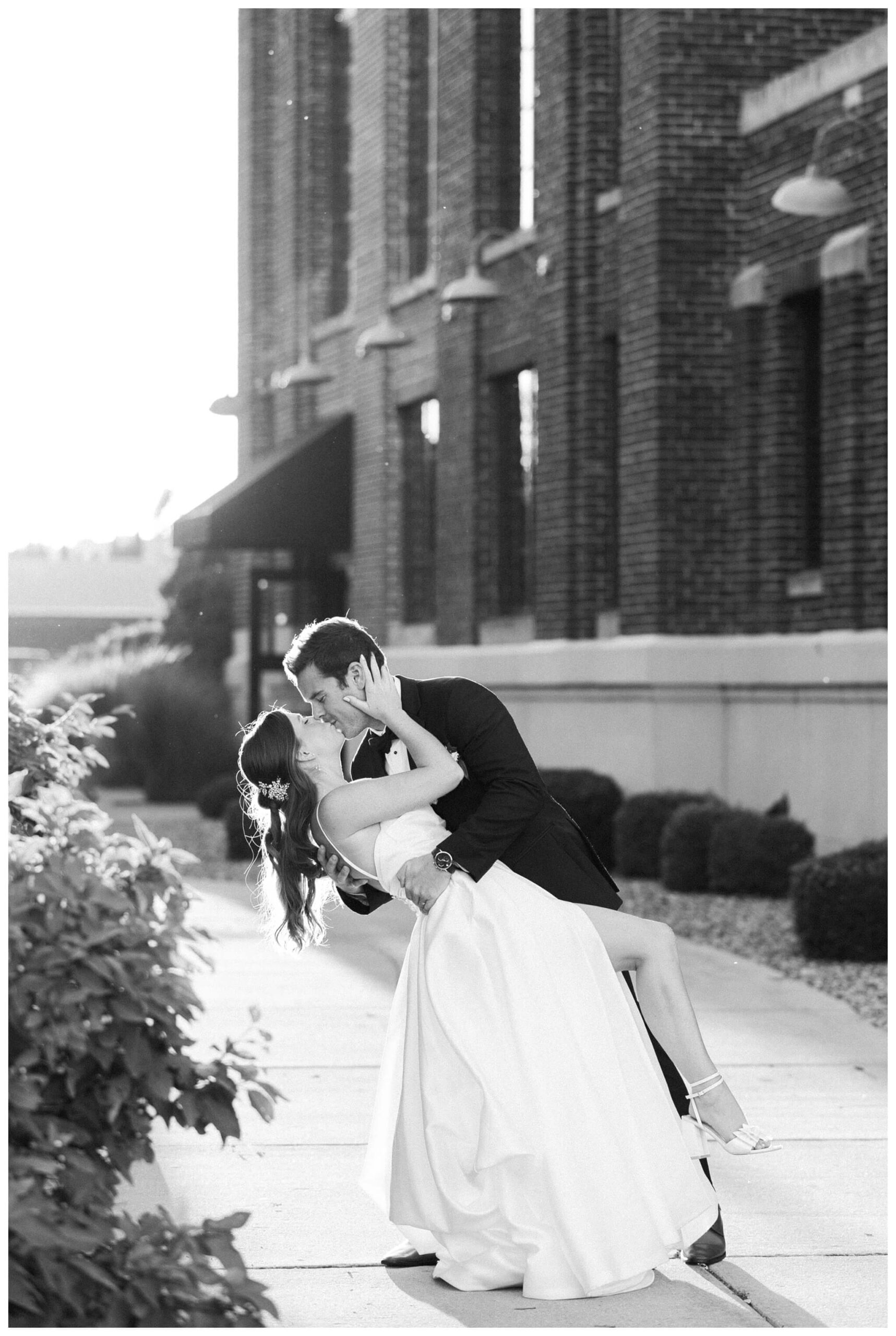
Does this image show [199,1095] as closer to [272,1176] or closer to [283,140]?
[272,1176]

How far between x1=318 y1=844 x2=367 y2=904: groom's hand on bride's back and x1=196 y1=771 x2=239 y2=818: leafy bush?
50.4ft

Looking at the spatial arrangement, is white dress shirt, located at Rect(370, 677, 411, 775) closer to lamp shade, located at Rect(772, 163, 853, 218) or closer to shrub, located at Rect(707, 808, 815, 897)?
lamp shade, located at Rect(772, 163, 853, 218)

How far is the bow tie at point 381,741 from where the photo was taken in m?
4.77

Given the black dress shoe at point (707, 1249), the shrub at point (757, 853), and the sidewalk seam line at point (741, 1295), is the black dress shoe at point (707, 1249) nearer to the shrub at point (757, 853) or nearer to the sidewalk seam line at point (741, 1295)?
the sidewalk seam line at point (741, 1295)

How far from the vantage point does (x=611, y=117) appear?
1641cm

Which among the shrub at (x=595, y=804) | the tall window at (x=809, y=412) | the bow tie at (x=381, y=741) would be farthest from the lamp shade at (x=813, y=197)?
the bow tie at (x=381, y=741)

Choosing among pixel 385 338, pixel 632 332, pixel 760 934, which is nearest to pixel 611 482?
pixel 632 332

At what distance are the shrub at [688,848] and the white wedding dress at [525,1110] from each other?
839cm

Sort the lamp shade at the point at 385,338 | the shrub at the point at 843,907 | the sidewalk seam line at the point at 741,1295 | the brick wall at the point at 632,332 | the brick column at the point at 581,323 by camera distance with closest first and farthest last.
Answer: the sidewalk seam line at the point at 741,1295
the shrub at the point at 843,907
the brick wall at the point at 632,332
the brick column at the point at 581,323
the lamp shade at the point at 385,338

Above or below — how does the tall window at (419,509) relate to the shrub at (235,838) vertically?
above

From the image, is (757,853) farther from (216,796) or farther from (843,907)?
(216,796)

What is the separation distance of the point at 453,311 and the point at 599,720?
5298 mm

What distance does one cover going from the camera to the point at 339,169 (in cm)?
2477

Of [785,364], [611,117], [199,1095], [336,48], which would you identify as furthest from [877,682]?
[336,48]
